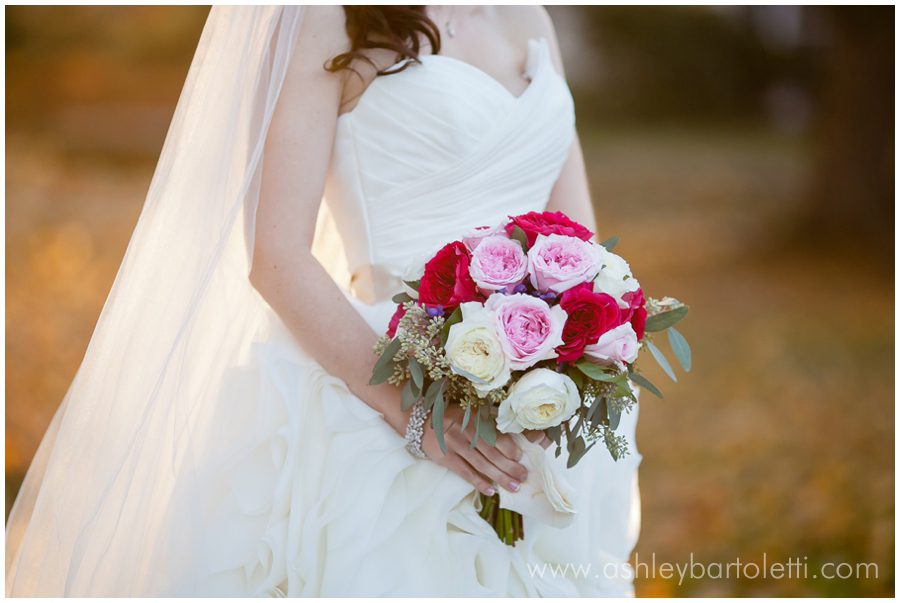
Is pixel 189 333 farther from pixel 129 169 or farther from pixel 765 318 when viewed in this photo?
pixel 129 169

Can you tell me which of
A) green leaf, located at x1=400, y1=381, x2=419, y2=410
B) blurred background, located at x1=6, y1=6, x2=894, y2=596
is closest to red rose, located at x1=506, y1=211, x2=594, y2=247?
green leaf, located at x1=400, y1=381, x2=419, y2=410

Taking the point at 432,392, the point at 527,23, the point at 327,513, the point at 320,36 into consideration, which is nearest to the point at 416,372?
the point at 432,392

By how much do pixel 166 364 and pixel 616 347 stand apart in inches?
35.2

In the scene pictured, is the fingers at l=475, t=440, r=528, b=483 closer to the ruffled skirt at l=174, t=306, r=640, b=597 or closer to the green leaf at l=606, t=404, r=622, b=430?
the ruffled skirt at l=174, t=306, r=640, b=597

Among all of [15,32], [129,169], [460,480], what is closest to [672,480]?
[460,480]

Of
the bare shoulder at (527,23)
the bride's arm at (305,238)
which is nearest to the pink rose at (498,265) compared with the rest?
the bride's arm at (305,238)

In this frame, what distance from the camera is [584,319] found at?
5.06ft

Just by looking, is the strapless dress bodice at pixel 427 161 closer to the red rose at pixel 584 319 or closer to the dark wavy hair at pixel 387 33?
the dark wavy hair at pixel 387 33

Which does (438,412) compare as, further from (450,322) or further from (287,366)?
(287,366)

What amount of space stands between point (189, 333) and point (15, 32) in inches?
394

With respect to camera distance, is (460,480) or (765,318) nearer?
(460,480)

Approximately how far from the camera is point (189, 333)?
1832 mm

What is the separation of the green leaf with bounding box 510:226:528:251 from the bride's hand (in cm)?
35

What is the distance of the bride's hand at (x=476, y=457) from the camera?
1.72 m
